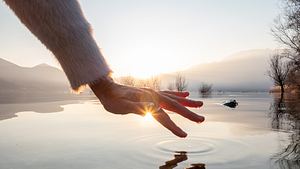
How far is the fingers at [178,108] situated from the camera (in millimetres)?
938

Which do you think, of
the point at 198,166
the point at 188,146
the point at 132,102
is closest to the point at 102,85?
the point at 132,102

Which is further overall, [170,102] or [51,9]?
[170,102]

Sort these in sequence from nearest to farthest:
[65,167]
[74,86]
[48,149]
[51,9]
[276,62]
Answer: [51,9], [74,86], [65,167], [48,149], [276,62]

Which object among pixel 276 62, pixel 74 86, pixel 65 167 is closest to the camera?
pixel 74 86

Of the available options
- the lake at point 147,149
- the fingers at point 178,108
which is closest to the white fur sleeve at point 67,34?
the fingers at point 178,108

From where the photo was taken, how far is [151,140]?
7430mm

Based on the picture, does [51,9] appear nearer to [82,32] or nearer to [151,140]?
[82,32]

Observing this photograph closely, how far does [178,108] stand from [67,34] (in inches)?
15.2

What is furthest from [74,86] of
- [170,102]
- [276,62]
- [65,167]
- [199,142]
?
[276,62]

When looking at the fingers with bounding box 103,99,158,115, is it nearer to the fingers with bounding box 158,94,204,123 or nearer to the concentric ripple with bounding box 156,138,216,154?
the fingers with bounding box 158,94,204,123

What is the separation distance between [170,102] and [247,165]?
14.6ft

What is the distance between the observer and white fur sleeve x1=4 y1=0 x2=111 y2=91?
82cm

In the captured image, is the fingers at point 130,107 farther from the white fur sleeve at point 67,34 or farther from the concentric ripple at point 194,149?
the concentric ripple at point 194,149

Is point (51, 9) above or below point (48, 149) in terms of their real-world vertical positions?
above
